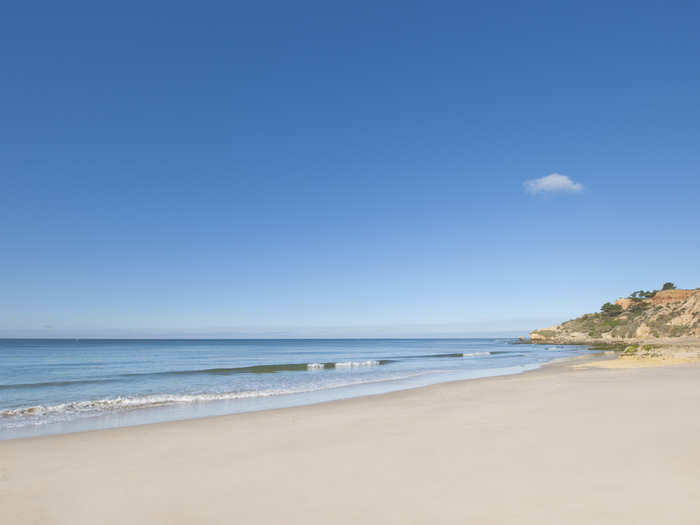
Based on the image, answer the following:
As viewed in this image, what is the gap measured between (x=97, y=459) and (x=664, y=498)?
8.34 m

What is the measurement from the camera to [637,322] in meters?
82.1

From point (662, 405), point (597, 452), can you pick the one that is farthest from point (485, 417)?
point (662, 405)

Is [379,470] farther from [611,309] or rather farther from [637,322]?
[611,309]

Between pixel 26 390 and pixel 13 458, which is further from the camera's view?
pixel 26 390

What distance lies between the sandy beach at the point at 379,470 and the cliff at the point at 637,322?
6434cm

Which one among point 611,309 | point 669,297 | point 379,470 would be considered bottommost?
point 379,470

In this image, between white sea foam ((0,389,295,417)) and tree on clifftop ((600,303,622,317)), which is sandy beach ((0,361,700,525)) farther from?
tree on clifftop ((600,303,622,317))

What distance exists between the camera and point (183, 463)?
6633 mm

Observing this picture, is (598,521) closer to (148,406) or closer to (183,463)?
(183,463)

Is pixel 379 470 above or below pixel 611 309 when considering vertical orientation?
below

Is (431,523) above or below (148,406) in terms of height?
above

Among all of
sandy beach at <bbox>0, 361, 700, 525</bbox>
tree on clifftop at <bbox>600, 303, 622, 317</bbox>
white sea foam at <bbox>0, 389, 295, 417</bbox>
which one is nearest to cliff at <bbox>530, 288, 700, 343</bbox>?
tree on clifftop at <bbox>600, 303, 622, 317</bbox>

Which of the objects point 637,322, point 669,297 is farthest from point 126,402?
point 669,297

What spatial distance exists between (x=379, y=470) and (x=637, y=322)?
9619 centimetres
